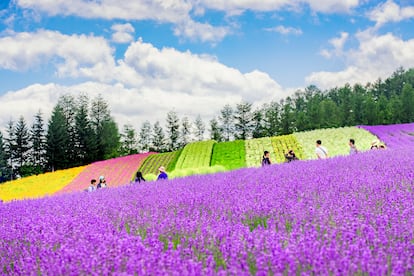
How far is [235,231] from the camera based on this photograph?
2775 millimetres

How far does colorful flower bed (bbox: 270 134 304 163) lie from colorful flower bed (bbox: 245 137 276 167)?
0.28 metres

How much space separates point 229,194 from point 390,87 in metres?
78.3

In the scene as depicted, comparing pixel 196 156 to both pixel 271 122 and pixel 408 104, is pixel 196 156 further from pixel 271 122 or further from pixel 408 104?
pixel 408 104

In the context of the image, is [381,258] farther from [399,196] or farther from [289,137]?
[289,137]

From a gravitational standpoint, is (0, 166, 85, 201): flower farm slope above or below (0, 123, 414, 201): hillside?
below

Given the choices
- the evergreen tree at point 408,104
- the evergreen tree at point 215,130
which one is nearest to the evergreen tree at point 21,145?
the evergreen tree at point 215,130

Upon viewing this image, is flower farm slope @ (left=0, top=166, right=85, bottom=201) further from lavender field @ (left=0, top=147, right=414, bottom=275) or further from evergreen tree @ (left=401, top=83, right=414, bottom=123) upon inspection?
evergreen tree @ (left=401, top=83, right=414, bottom=123)

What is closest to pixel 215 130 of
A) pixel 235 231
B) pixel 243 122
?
pixel 243 122

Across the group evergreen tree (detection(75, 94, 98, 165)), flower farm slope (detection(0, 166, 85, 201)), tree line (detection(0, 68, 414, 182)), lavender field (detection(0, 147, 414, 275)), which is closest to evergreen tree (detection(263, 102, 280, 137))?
tree line (detection(0, 68, 414, 182))

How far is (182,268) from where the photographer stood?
202 centimetres

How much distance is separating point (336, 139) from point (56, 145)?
29.7 meters

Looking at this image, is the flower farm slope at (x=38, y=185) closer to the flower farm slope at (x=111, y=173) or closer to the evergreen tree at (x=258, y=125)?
the flower farm slope at (x=111, y=173)

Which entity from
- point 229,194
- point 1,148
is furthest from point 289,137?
point 1,148

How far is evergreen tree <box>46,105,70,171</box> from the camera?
1741 inches
